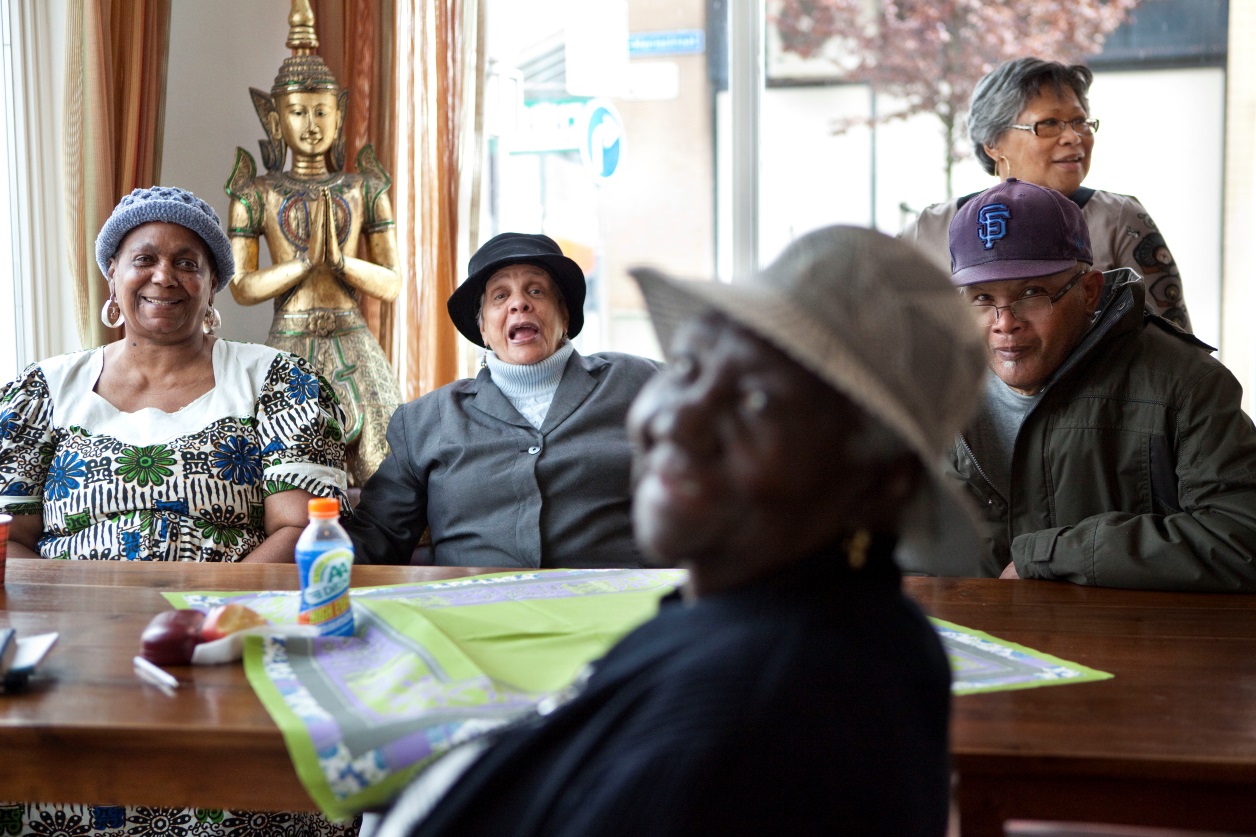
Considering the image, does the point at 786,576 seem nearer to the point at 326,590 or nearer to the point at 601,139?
the point at 326,590

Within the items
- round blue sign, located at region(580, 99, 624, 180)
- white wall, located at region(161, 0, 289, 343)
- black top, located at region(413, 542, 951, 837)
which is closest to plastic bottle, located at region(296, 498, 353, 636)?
black top, located at region(413, 542, 951, 837)

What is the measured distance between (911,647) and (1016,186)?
1.45 metres

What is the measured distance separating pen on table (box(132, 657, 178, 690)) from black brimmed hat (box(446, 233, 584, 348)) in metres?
1.23

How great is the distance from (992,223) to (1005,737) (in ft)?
3.41

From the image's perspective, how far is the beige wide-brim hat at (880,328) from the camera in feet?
2.39

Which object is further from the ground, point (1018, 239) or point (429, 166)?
point (429, 166)

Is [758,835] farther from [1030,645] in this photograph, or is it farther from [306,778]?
[1030,645]

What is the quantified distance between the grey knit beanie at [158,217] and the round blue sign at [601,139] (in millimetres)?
2767

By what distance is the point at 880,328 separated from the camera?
A: 2.44ft

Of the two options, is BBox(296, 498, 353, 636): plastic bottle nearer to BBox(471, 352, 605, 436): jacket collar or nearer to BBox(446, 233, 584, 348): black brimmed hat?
BBox(471, 352, 605, 436): jacket collar

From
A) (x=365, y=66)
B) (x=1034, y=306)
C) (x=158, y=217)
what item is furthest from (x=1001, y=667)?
(x=365, y=66)

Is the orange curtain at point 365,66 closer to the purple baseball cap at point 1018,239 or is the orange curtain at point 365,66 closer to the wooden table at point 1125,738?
the purple baseball cap at point 1018,239

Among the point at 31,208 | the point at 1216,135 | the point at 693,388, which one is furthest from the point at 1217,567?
the point at 1216,135

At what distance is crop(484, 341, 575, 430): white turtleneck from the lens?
8.04ft
